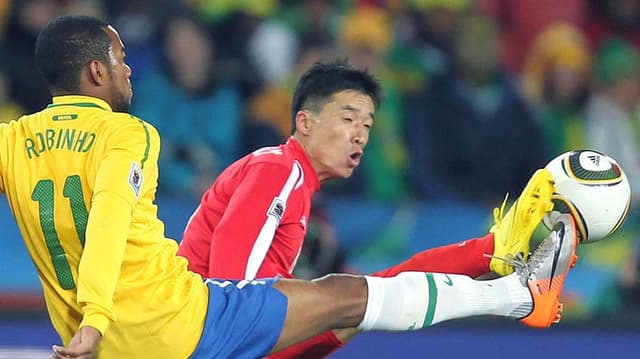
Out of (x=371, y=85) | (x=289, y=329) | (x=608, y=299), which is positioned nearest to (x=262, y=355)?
(x=289, y=329)

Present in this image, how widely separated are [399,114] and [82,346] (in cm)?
441

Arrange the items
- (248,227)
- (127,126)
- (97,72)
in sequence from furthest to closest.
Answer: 1. (248,227)
2. (97,72)
3. (127,126)

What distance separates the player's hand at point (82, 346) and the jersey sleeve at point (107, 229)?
0.9 inches

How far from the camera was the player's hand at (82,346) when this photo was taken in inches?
154

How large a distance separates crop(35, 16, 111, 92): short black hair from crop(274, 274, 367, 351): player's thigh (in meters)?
0.90

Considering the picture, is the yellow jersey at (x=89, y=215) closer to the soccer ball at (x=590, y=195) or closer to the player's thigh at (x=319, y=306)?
the player's thigh at (x=319, y=306)

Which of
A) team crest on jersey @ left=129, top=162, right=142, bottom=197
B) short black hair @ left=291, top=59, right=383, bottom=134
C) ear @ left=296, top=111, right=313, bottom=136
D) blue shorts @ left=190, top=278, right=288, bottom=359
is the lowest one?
blue shorts @ left=190, top=278, right=288, bottom=359

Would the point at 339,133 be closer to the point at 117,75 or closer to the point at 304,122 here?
the point at 304,122

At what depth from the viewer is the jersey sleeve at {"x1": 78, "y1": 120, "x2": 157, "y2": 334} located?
13.1ft

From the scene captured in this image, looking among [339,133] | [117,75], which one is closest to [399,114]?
[339,133]

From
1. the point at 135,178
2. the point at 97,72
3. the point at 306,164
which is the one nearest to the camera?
the point at 135,178

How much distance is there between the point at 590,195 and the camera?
16.8ft

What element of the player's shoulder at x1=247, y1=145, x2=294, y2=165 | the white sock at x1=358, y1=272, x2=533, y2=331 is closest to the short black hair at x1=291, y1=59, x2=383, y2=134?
the player's shoulder at x1=247, y1=145, x2=294, y2=165

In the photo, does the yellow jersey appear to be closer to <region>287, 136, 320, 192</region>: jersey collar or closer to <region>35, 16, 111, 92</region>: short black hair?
<region>35, 16, 111, 92</region>: short black hair
